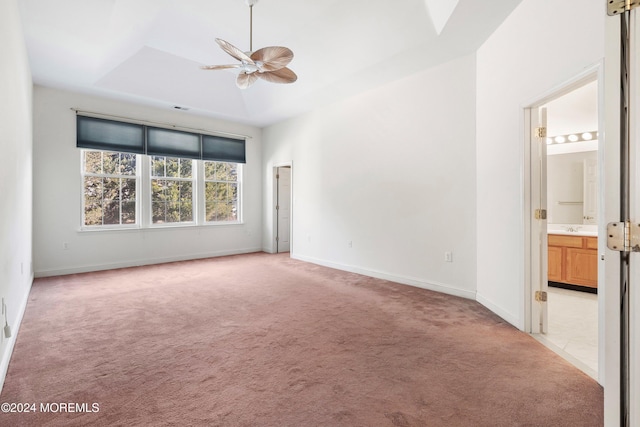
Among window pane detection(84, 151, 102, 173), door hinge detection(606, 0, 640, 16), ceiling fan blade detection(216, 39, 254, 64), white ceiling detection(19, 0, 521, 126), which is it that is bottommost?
door hinge detection(606, 0, 640, 16)

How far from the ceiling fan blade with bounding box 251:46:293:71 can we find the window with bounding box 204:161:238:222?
3.95 meters

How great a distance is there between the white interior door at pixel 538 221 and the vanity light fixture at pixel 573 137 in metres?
2.30

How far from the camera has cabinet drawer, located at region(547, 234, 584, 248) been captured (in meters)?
3.99

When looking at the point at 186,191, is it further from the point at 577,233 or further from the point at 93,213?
the point at 577,233

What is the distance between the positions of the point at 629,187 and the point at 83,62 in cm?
561

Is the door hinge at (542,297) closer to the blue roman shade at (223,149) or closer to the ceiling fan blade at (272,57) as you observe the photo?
the ceiling fan blade at (272,57)

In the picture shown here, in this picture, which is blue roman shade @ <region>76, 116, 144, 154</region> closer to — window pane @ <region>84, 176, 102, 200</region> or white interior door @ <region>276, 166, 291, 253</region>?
window pane @ <region>84, 176, 102, 200</region>

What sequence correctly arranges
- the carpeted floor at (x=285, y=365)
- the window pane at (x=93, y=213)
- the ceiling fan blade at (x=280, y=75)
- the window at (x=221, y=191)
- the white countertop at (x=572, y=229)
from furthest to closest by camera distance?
the window at (x=221, y=191) → the window pane at (x=93, y=213) → the white countertop at (x=572, y=229) → the ceiling fan blade at (x=280, y=75) → the carpeted floor at (x=285, y=365)

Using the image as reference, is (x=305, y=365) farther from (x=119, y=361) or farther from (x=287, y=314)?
(x=119, y=361)

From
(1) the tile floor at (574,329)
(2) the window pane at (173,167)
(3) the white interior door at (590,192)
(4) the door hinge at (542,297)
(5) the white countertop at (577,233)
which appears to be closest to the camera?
(1) the tile floor at (574,329)

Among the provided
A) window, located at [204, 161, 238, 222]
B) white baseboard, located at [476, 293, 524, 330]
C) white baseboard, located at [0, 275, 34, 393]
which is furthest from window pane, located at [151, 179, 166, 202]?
white baseboard, located at [476, 293, 524, 330]

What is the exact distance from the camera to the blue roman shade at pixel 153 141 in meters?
5.26

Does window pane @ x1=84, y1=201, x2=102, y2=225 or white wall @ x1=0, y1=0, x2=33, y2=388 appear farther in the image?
window pane @ x1=84, y1=201, x2=102, y2=225

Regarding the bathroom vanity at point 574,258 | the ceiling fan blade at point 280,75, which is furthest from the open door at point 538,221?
the ceiling fan blade at point 280,75
